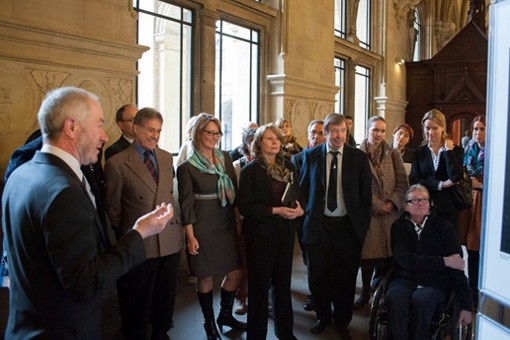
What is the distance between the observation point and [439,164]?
3.58 metres

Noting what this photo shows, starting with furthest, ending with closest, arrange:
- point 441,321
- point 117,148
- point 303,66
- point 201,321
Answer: point 303,66 → point 201,321 → point 117,148 → point 441,321

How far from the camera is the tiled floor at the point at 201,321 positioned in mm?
3133

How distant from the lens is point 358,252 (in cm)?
322

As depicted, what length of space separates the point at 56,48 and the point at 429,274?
3.07 metres

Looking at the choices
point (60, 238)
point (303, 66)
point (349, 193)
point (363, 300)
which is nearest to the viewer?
point (60, 238)

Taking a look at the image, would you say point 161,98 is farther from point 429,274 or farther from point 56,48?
point 429,274

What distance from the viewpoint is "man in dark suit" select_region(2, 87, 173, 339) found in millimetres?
1356

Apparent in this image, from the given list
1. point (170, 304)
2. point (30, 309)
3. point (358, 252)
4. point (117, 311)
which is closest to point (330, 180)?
point (358, 252)

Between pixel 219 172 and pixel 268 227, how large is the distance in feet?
1.55

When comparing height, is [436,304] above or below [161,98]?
below

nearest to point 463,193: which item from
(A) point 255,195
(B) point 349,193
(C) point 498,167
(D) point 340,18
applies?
(B) point 349,193

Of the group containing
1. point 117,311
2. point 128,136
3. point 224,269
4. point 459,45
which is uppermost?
point 459,45

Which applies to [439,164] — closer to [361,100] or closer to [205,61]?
[205,61]

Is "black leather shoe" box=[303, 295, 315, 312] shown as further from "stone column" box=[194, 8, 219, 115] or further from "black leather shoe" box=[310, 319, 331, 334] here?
"stone column" box=[194, 8, 219, 115]
